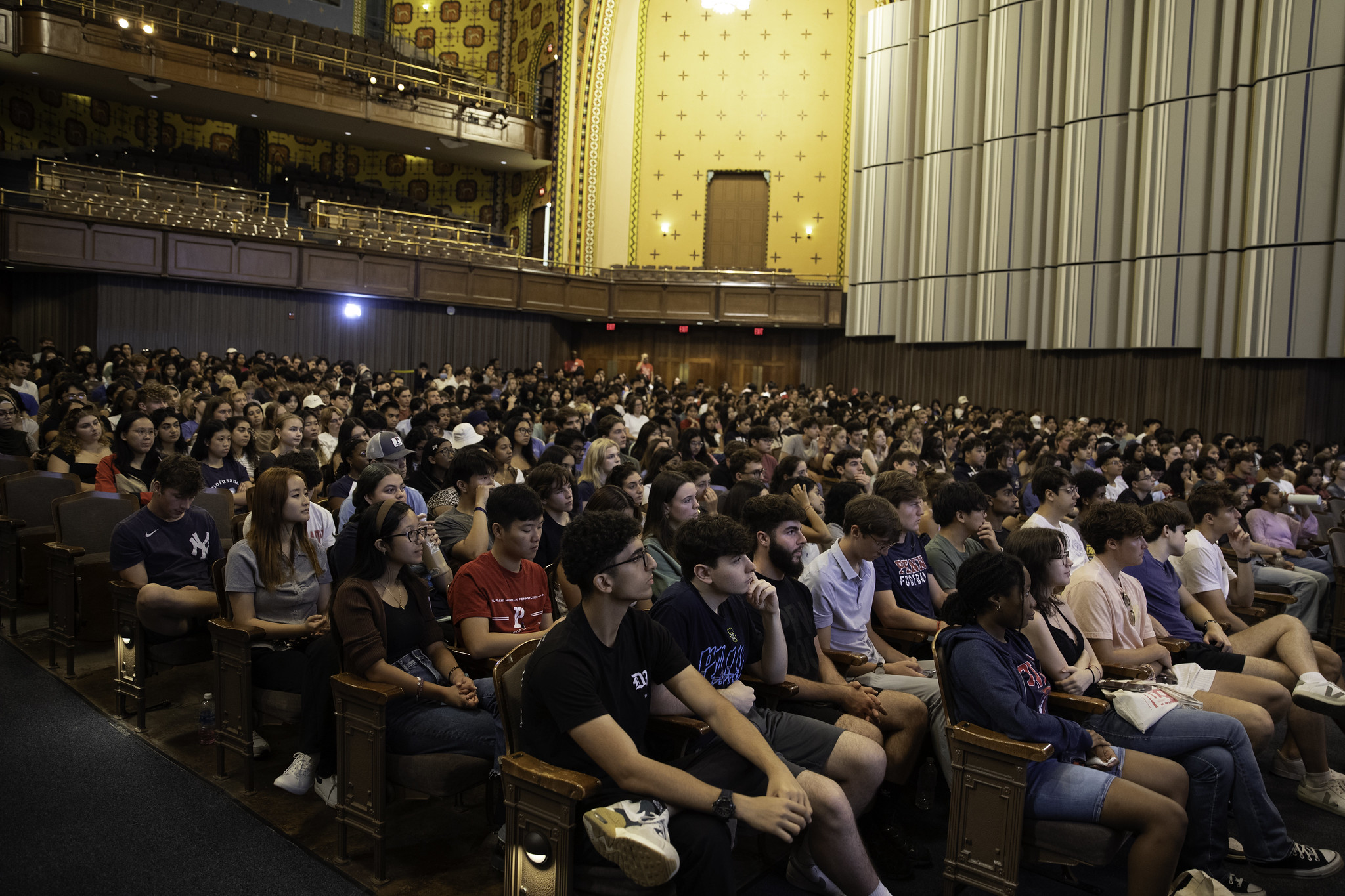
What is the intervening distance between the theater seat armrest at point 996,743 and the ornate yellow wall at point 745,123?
765 inches

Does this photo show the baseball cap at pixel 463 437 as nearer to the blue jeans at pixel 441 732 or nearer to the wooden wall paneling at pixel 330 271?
the blue jeans at pixel 441 732

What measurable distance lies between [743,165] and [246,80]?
35.2 feet

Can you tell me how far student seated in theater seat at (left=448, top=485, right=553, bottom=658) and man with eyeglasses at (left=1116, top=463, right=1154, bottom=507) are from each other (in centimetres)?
485

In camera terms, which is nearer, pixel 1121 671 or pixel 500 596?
pixel 500 596

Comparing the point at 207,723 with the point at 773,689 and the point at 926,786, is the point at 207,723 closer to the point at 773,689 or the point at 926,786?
the point at 773,689

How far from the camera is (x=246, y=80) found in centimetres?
1677

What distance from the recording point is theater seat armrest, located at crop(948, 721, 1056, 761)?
2.50m

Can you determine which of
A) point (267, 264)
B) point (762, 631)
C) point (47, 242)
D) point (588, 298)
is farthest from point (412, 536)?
point (588, 298)

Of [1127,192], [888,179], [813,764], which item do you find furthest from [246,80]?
[813,764]

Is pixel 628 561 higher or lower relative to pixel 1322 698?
higher

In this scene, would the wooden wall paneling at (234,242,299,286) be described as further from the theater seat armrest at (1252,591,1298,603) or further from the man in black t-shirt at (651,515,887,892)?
the theater seat armrest at (1252,591,1298,603)

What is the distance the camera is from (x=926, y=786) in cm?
343

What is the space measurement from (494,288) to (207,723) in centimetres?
1533

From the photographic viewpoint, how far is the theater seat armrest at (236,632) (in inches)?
125
